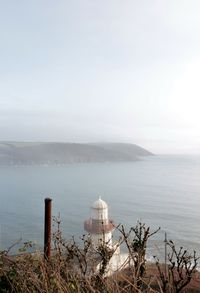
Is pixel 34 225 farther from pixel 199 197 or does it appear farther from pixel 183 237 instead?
pixel 199 197

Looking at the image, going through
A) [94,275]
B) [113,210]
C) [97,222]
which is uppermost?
[94,275]

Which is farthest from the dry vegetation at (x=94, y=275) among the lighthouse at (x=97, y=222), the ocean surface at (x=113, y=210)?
the ocean surface at (x=113, y=210)

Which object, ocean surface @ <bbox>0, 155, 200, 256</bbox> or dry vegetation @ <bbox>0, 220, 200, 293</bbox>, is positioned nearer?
dry vegetation @ <bbox>0, 220, 200, 293</bbox>

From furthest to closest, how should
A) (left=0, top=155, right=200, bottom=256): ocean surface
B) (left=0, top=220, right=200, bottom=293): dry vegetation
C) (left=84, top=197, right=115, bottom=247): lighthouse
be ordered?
(left=0, top=155, right=200, bottom=256): ocean surface → (left=84, top=197, right=115, bottom=247): lighthouse → (left=0, top=220, right=200, bottom=293): dry vegetation

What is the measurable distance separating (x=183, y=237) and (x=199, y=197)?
35419 millimetres

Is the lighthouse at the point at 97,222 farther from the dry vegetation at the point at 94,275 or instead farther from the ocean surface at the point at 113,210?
the dry vegetation at the point at 94,275

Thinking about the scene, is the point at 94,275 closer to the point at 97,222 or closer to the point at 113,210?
the point at 97,222

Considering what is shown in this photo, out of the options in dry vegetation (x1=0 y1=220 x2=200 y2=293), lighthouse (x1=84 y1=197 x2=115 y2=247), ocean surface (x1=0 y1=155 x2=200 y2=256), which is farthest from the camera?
ocean surface (x1=0 y1=155 x2=200 y2=256)

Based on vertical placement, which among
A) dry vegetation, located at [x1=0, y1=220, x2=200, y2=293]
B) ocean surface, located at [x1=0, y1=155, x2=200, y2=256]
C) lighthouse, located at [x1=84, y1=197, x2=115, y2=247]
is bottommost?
ocean surface, located at [x1=0, y1=155, x2=200, y2=256]

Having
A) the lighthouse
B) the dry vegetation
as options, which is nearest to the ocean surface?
the lighthouse

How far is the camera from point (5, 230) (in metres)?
53.4

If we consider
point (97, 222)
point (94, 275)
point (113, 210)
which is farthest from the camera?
point (113, 210)

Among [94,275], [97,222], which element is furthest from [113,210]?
[94,275]

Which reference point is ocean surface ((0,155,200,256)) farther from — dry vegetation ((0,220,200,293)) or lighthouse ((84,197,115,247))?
dry vegetation ((0,220,200,293))
